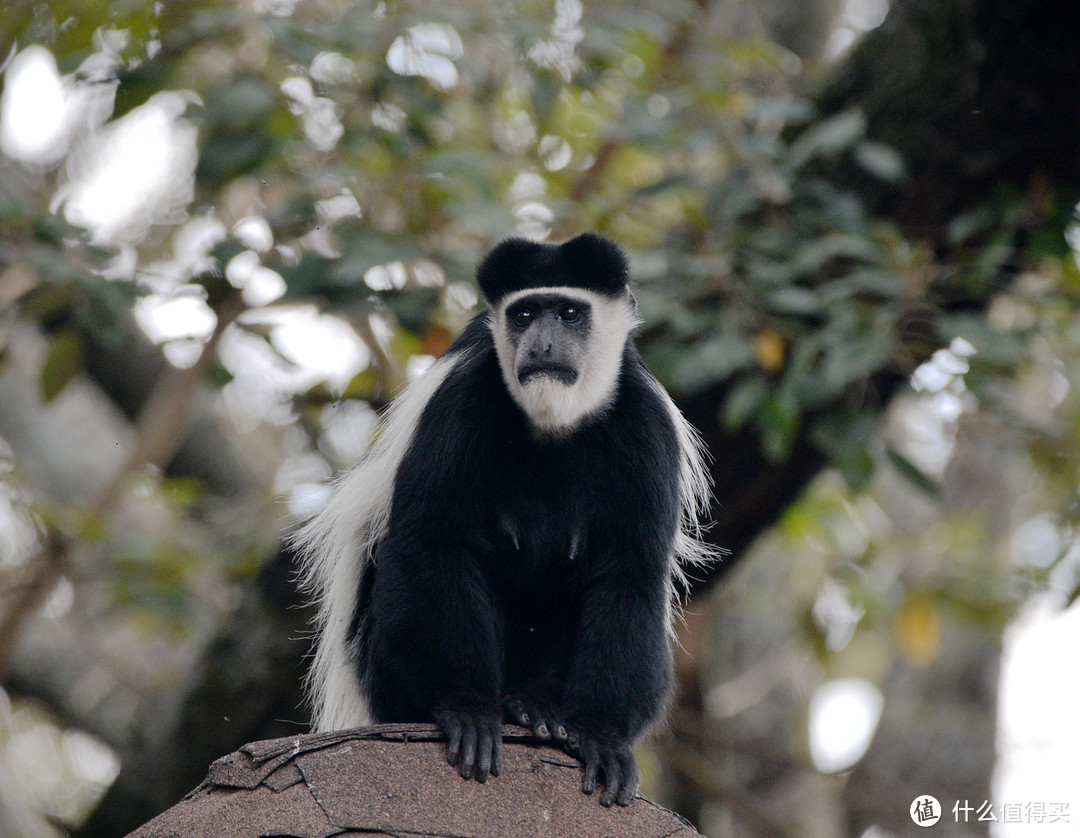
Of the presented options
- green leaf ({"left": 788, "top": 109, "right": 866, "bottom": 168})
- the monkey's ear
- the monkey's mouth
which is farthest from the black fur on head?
green leaf ({"left": 788, "top": 109, "right": 866, "bottom": 168})

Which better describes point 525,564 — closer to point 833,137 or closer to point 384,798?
point 384,798

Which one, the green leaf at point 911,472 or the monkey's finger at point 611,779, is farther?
the green leaf at point 911,472

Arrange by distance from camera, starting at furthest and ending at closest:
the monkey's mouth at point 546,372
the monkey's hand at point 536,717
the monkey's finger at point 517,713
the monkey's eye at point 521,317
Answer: the monkey's eye at point 521,317 < the monkey's mouth at point 546,372 < the monkey's finger at point 517,713 < the monkey's hand at point 536,717

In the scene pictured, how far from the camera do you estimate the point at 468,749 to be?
1744mm

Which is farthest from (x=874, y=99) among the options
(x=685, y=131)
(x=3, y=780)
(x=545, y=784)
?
(x=3, y=780)

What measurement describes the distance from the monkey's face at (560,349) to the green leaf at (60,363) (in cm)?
134

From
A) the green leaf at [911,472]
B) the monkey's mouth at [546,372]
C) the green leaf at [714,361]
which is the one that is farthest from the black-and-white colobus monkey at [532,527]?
the green leaf at [911,472]

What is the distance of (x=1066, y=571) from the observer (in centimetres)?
312

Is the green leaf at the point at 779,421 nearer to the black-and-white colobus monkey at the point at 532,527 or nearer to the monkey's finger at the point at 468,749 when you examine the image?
the black-and-white colobus monkey at the point at 532,527

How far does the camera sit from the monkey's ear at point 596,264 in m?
2.51

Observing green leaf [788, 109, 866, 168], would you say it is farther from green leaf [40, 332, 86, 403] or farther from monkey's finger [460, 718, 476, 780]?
green leaf [40, 332, 86, 403]

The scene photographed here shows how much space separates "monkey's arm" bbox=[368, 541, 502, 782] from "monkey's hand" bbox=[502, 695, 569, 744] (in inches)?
1.9

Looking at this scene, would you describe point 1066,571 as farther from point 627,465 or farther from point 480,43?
point 480,43

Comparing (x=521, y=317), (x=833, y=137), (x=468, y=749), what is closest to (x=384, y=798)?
(x=468, y=749)
